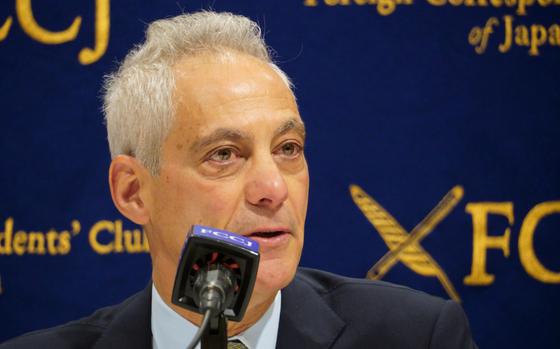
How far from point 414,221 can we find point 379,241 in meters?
0.14

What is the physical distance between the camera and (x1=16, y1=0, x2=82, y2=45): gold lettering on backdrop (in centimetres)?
246

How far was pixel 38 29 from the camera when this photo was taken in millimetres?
2475

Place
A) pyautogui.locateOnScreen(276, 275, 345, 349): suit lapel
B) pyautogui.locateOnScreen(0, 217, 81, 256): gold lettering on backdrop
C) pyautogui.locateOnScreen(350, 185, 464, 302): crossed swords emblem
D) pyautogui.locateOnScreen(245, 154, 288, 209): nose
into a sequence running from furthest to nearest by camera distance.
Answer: pyautogui.locateOnScreen(350, 185, 464, 302): crossed swords emblem, pyautogui.locateOnScreen(0, 217, 81, 256): gold lettering on backdrop, pyautogui.locateOnScreen(276, 275, 345, 349): suit lapel, pyautogui.locateOnScreen(245, 154, 288, 209): nose

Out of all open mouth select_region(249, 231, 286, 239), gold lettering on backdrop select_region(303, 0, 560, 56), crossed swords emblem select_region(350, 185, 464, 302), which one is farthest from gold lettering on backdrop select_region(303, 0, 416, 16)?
open mouth select_region(249, 231, 286, 239)

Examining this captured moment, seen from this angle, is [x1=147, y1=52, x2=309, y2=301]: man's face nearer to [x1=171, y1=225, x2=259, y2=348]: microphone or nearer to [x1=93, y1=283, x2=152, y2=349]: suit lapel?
[x1=93, y1=283, x2=152, y2=349]: suit lapel

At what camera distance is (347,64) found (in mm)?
2586

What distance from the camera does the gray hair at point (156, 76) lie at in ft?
5.64

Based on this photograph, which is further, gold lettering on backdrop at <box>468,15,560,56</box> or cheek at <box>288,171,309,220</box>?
gold lettering on backdrop at <box>468,15,560,56</box>

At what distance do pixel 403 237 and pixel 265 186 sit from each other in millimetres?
1095

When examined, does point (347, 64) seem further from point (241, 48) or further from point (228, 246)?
point (228, 246)

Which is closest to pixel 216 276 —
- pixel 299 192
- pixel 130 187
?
pixel 299 192

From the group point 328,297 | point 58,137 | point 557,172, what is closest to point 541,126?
point 557,172

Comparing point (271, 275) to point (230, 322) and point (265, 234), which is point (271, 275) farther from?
point (230, 322)

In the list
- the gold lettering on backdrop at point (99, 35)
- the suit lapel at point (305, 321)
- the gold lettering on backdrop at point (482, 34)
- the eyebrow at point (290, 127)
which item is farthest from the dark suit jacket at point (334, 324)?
the gold lettering on backdrop at point (482, 34)
